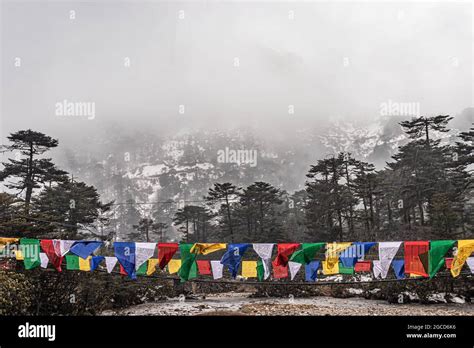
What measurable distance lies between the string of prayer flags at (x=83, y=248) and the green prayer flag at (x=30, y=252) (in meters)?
1.38

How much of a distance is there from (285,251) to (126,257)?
21.7ft

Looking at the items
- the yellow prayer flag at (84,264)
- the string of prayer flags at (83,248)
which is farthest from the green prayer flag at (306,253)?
the yellow prayer flag at (84,264)

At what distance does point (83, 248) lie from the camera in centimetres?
1467

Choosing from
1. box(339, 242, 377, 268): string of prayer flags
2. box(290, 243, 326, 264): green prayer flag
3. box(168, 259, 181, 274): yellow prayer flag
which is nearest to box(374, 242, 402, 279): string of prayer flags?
box(339, 242, 377, 268): string of prayer flags

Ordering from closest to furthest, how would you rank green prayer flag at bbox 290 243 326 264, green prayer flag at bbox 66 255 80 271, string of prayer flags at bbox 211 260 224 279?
green prayer flag at bbox 290 243 326 264, green prayer flag at bbox 66 255 80 271, string of prayer flags at bbox 211 260 224 279

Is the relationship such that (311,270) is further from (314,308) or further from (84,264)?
(84,264)

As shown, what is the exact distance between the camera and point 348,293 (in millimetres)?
27672

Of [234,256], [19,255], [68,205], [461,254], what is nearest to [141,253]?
[234,256]

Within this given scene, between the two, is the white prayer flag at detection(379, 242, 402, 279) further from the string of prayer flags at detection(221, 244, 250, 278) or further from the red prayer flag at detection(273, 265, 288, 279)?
the string of prayer flags at detection(221, 244, 250, 278)

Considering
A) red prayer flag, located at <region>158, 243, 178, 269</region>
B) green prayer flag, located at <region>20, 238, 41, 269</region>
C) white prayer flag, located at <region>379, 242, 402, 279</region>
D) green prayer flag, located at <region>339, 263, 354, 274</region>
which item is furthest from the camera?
green prayer flag, located at <region>339, 263, 354, 274</region>

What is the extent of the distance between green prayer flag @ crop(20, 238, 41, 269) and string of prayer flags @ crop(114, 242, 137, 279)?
10.5 ft

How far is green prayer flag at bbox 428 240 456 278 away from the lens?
13672mm

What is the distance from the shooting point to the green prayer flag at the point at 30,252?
47.5 feet
